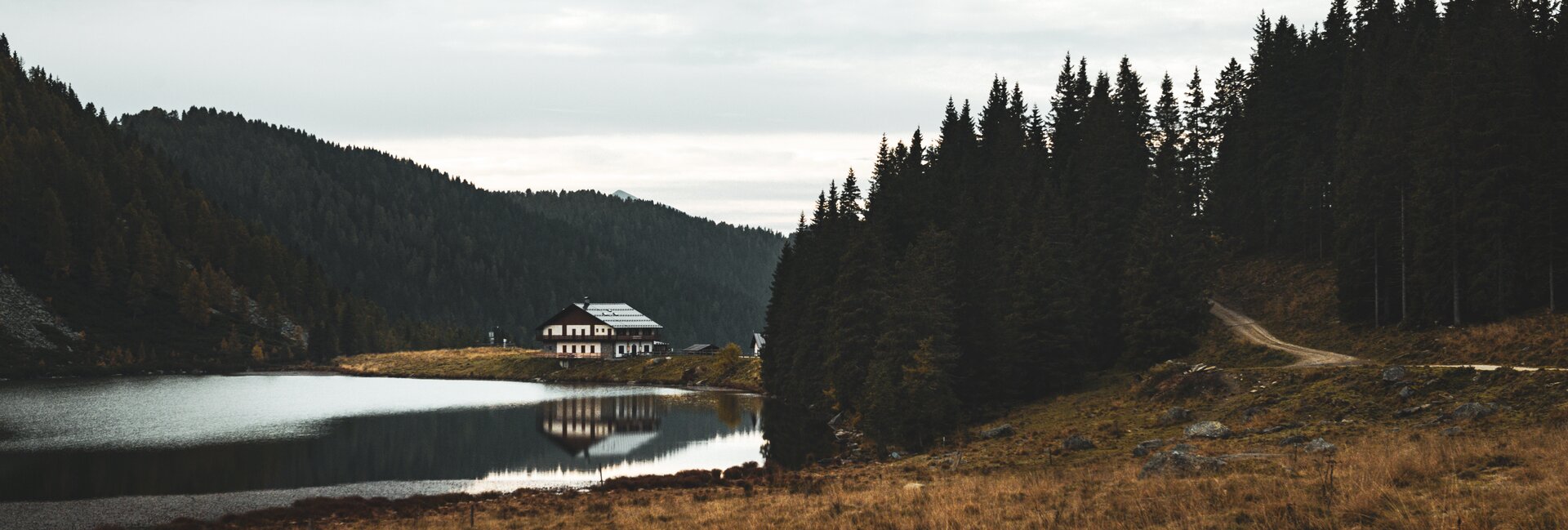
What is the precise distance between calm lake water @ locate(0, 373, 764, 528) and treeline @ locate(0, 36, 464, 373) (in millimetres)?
43214

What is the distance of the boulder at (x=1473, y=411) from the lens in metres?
32.5

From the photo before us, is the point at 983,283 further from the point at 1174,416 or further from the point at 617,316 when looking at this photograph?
the point at 617,316

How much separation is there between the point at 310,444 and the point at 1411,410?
2265 inches

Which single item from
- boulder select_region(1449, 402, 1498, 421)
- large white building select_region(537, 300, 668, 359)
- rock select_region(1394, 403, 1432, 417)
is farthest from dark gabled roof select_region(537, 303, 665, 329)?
boulder select_region(1449, 402, 1498, 421)

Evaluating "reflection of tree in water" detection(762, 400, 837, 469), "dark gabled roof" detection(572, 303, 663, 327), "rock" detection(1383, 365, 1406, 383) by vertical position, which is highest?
"dark gabled roof" detection(572, 303, 663, 327)

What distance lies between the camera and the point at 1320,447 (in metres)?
29.9

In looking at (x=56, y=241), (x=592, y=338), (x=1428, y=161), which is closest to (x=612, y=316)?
(x=592, y=338)

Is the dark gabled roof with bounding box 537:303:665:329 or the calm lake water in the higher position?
the dark gabled roof with bounding box 537:303:665:329

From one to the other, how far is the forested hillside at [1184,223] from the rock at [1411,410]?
18.3 meters

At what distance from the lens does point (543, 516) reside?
3300cm

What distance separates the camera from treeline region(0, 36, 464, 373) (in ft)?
484

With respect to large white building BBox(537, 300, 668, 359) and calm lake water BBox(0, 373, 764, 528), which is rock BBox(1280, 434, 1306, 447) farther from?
large white building BBox(537, 300, 668, 359)

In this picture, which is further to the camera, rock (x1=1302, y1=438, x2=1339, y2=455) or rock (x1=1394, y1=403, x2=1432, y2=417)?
rock (x1=1394, y1=403, x2=1432, y2=417)

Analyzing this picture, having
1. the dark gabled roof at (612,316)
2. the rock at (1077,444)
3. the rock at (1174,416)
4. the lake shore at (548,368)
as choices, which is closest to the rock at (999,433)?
the rock at (1174,416)
